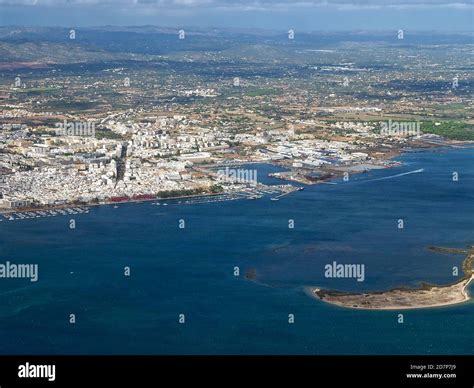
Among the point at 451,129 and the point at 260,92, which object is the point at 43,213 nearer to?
the point at 451,129

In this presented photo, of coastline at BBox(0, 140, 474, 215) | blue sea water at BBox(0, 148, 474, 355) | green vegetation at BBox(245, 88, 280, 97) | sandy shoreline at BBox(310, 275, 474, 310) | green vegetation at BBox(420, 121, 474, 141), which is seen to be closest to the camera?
blue sea water at BBox(0, 148, 474, 355)

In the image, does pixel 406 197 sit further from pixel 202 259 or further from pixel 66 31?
pixel 66 31

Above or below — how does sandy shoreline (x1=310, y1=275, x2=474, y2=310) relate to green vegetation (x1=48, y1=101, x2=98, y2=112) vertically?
below

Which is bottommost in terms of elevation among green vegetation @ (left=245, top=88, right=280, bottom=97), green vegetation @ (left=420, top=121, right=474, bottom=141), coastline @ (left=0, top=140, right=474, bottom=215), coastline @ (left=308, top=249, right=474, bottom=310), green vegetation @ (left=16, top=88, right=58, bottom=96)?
coastline @ (left=308, top=249, right=474, bottom=310)

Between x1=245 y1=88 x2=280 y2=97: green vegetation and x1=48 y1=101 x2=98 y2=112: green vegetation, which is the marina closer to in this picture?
x1=48 y1=101 x2=98 y2=112: green vegetation

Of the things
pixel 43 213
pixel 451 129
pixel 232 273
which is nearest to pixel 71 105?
pixel 451 129

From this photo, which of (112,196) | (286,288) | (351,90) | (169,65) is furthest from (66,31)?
(286,288)

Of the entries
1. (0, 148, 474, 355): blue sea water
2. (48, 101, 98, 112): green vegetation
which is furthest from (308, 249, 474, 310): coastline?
(48, 101, 98, 112): green vegetation

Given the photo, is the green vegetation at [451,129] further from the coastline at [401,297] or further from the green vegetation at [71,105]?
the coastline at [401,297]
